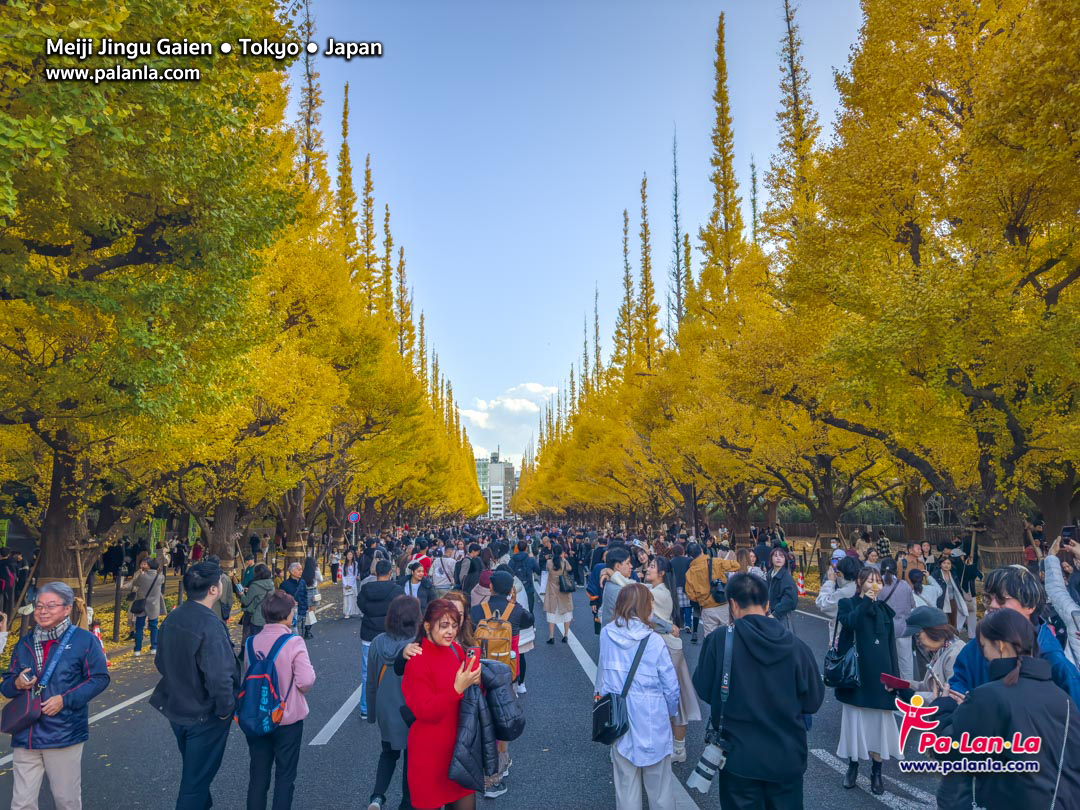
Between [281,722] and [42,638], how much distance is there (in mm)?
1593

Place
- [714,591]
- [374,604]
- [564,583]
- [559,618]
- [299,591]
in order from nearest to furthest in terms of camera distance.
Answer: [374,604] < [714,591] < [299,591] < [564,583] < [559,618]

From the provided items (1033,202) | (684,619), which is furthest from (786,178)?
(684,619)

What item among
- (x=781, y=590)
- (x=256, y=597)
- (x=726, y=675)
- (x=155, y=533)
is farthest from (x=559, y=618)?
(x=155, y=533)

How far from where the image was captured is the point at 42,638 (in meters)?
4.09

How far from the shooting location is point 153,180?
7.07 metres

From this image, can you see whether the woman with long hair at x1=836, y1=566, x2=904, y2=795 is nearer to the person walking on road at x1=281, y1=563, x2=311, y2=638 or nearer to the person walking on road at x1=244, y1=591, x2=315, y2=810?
the person walking on road at x1=244, y1=591, x2=315, y2=810

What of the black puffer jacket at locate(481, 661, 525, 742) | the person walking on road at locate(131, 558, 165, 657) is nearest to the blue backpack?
the black puffer jacket at locate(481, 661, 525, 742)

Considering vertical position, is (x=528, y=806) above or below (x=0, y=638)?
below

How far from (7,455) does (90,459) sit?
10.5 ft

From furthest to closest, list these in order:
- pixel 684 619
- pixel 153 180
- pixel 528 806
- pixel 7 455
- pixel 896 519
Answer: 1. pixel 896 519
2. pixel 7 455
3. pixel 684 619
4. pixel 153 180
5. pixel 528 806

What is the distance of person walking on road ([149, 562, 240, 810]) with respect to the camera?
409 centimetres

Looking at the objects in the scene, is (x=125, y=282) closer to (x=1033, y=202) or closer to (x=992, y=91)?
(x=992, y=91)

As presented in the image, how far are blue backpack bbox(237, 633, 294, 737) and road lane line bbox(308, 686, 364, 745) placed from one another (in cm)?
238

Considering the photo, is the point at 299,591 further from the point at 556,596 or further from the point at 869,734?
the point at 869,734
